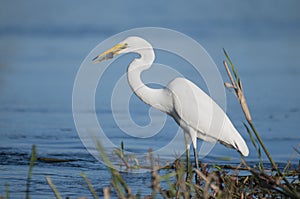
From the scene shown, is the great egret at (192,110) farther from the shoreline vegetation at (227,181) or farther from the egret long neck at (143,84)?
the shoreline vegetation at (227,181)

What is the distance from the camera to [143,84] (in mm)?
5555

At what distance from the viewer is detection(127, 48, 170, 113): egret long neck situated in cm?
535

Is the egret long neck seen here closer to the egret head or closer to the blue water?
the egret head

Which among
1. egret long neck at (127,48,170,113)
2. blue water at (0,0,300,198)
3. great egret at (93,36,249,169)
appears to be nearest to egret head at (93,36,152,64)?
egret long neck at (127,48,170,113)

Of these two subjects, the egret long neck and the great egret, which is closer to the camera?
the egret long neck

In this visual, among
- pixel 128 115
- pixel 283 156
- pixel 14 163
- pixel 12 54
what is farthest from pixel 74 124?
pixel 12 54

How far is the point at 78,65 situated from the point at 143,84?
520 centimetres

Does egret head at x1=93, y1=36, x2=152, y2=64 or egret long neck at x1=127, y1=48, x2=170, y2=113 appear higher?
egret head at x1=93, y1=36, x2=152, y2=64

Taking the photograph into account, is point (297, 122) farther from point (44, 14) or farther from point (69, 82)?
point (44, 14)

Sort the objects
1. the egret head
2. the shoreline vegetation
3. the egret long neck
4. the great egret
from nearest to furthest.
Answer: the shoreline vegetation < the egret head < the egret long neck < the great egret

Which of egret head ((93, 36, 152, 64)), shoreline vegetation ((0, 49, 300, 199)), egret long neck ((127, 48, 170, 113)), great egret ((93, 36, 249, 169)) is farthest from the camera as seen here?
great egret ((93, 36, 249, 169))

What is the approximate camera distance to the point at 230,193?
12.1ft

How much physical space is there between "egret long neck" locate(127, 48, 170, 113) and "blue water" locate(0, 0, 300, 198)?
643 millimetres

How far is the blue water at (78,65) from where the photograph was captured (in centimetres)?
588
